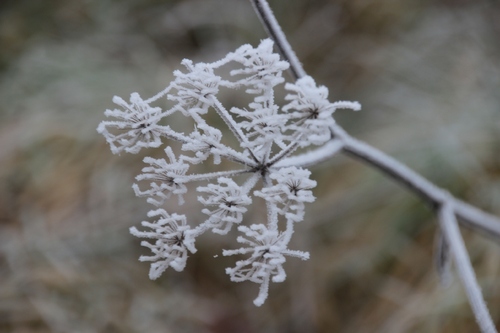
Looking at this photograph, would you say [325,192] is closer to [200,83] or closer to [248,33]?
[248,33]

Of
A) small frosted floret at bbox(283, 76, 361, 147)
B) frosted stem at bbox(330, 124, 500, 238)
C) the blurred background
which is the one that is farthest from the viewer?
the blurred background

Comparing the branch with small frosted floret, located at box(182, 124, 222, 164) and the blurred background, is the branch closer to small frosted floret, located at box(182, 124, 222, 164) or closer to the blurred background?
small frosted floret, located at box(182, 124, 222, 164)

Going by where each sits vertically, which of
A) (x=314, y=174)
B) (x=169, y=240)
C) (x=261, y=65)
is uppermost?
(x=314, y=174)

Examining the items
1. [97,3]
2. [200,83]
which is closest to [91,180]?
[97,3]

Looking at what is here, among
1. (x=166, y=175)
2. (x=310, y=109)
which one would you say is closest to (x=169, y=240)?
(x=166, y=175)

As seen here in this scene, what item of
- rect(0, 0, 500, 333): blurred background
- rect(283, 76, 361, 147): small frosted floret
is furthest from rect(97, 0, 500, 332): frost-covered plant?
rect(0, 0, 500, 333): blurred background

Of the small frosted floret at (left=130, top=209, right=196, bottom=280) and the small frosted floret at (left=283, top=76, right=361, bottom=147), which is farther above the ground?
the small frosted floret at (left=283, top=76, right=361, bottom=147)

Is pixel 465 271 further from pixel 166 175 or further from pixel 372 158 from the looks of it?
pixel 166 175
